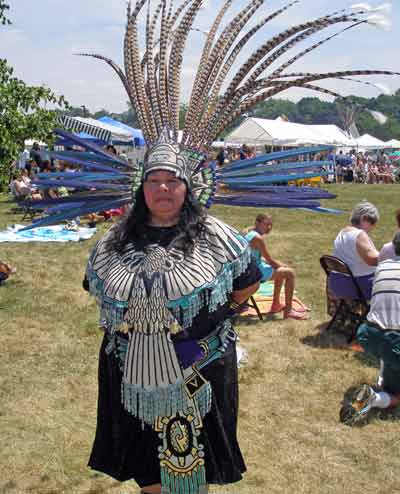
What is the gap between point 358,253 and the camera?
17.3ft

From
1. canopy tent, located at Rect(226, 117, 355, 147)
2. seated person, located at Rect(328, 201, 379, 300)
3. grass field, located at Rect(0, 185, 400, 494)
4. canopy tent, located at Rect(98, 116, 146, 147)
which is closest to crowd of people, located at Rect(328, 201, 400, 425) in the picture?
grass field, located at Rect(0, 185, 400, 494)

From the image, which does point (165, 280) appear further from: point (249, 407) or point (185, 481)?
point (249, 407)

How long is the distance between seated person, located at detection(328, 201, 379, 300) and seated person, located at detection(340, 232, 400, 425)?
3.35 feet

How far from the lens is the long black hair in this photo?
2484 mm

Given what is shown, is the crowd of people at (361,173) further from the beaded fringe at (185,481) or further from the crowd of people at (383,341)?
the beaded fringe at (185,481)

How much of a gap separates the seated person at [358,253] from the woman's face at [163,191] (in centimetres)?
319

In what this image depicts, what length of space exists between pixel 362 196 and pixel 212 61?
1779 centimetres

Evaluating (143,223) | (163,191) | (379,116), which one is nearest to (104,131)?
(379,116)

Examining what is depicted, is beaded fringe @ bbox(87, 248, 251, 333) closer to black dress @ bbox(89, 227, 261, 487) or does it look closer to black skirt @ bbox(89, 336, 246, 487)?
black dress @ bbox(89, 227, 261, 487)

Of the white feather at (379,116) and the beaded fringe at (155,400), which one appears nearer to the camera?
the beaded fringe at (155,400)

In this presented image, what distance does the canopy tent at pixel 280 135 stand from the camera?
23.6 metres

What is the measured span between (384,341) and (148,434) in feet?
6.80

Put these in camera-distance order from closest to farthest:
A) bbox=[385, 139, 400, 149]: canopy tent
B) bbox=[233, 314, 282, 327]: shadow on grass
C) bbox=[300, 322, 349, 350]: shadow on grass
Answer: bbox=[300, 322, 349, 350]: shadow on grass → bbox=[233, 314, 282, 327]: shadow on grass → bbox=[385, 139, 400, 149]: canopy tent

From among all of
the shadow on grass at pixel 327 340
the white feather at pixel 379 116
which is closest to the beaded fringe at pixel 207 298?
the white feather at pixel 379 116
